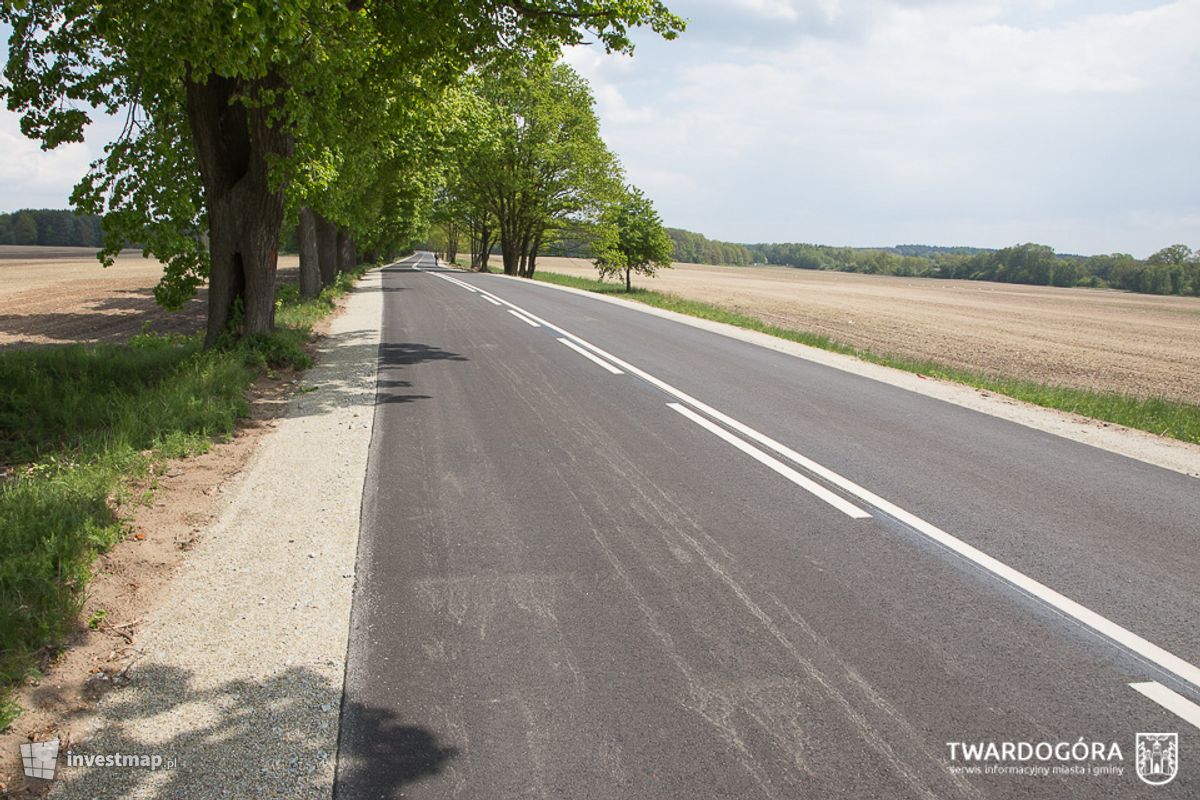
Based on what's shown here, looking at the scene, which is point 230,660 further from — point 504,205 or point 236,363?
point 504,205

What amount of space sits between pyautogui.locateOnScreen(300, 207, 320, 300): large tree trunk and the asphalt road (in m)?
15.2

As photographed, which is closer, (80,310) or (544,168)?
(80,310)

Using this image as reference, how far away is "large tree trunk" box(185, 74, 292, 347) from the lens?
1020cm

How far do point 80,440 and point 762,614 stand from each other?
21.0 ft

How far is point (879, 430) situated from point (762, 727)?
5424mm

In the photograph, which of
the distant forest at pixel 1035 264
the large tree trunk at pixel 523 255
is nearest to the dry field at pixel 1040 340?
the large tree trunk at pixel 523 255

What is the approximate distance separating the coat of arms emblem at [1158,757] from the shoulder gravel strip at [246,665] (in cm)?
297

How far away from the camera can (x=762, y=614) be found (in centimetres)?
372

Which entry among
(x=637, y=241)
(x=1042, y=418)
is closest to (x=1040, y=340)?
(x=637, y=241)

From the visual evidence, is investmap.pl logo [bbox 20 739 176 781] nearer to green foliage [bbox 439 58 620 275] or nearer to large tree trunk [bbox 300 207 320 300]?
large tree trunk [bbox 300 207 320 300]

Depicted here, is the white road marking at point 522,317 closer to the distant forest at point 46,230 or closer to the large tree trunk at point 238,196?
the large tree trunk at point 238,196

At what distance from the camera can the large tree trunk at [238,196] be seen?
33.4 ft

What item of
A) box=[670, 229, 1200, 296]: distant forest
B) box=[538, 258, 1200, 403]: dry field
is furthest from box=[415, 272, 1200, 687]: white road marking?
box=[670, 229, 1200, 296]: distant forest

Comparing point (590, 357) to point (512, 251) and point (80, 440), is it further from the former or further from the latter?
point (512, 251)
